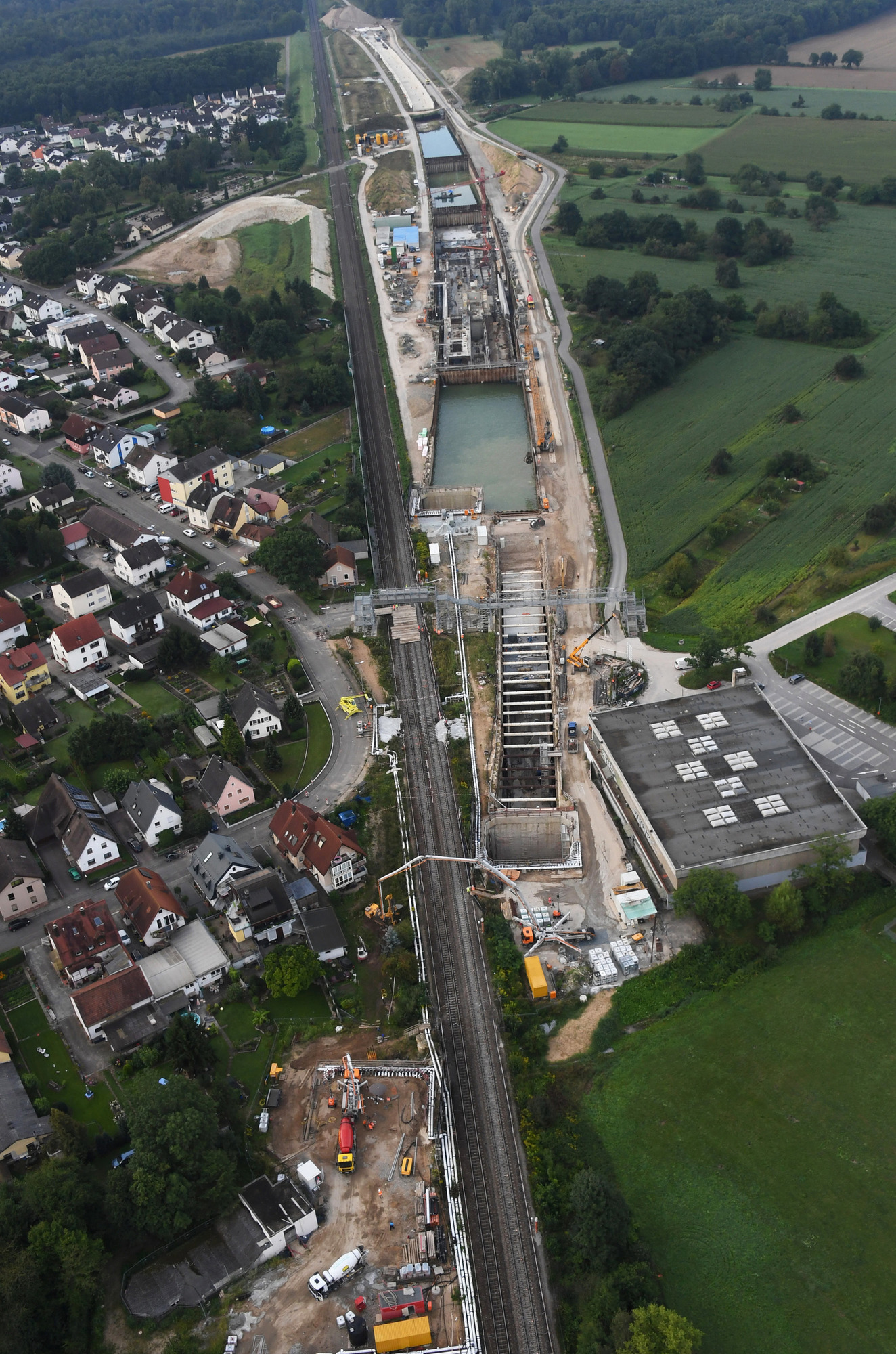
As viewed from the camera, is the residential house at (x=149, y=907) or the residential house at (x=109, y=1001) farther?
the residential house at (x=149, y=907)

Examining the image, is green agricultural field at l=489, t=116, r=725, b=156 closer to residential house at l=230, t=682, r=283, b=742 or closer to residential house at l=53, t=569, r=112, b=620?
residential house at l=53, t=569, r=112, b=620

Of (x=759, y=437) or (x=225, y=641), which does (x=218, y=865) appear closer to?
(x=225, y=641)

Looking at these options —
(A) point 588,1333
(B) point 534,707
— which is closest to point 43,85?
(B) point 534,707

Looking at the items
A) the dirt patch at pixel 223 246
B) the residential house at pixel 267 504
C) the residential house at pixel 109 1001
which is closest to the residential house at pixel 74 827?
the residential house at pixel 109 1001

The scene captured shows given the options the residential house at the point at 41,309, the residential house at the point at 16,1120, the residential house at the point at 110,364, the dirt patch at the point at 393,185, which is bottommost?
the residential house at the point at 16,1120

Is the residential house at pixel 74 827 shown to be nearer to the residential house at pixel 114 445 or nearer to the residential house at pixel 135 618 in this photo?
the residential house at pixel 135 618

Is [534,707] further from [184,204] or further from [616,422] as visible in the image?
[184,204]
